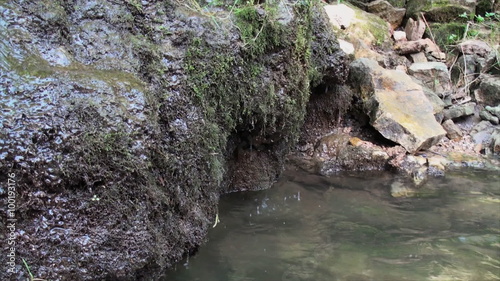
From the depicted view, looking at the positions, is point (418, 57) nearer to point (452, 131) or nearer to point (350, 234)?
point (452, 131)

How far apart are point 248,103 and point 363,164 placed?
2768mm

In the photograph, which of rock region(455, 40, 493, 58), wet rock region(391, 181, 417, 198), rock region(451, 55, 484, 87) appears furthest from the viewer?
rock region(455, 40, 493, 58)

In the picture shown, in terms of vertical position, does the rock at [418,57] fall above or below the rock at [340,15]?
below

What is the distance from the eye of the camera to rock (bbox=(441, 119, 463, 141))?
734cm

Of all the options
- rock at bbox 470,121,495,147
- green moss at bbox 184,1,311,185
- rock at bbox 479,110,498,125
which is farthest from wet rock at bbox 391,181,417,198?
rock at bbox 479,110,498,125

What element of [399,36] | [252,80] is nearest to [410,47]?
[399,36]

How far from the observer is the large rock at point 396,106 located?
6.23 m

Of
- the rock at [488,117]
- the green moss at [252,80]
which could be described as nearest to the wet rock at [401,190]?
the green moss at [252,80]

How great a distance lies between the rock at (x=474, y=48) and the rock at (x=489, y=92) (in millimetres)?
958

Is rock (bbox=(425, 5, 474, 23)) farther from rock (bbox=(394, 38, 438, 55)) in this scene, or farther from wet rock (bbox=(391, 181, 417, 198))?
wet rock (bbox=(391, 181, 417, 198))

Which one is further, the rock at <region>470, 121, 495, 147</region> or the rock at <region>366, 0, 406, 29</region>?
the rock at <region>366, 0, 406, 29</region>

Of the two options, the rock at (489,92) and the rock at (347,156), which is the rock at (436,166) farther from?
the rock at (489,92)

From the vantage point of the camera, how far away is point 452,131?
7.36 m

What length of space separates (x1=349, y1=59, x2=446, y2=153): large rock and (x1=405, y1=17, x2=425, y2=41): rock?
108 inches
